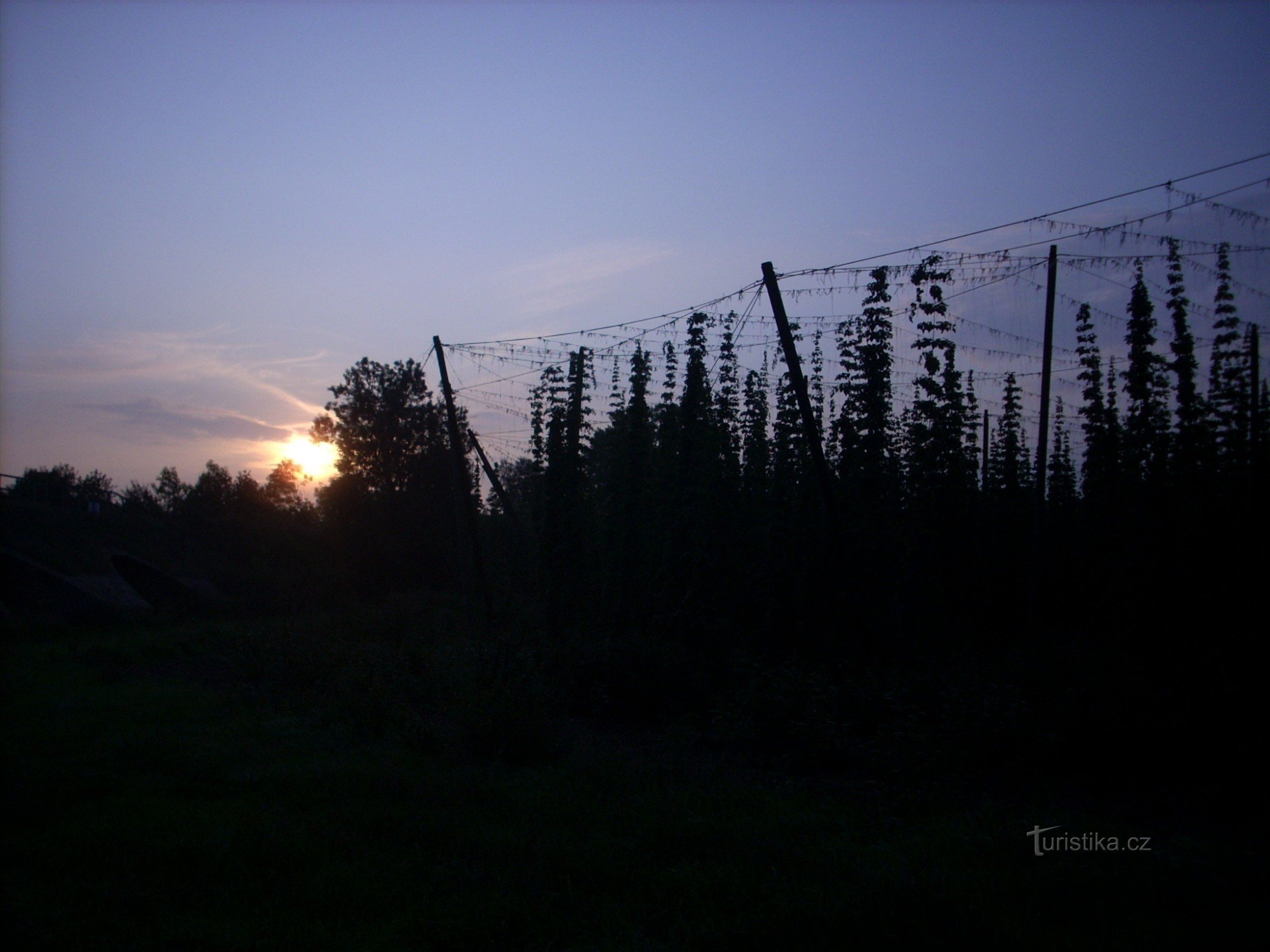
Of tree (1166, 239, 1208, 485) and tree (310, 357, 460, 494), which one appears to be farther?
tree (310, 357, 460, 494)

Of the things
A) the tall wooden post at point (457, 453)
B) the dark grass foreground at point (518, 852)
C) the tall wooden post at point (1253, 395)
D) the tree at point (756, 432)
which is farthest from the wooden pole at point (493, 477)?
the tall wooden post at point (1253, 395)

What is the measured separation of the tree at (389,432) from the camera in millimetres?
55753

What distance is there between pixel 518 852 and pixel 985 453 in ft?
103

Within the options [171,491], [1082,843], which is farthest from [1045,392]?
[171,491]

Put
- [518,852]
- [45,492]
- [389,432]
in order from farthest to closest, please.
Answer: [389,432] → [45,492] → [518,852]

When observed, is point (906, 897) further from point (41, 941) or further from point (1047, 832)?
point (41, 941)

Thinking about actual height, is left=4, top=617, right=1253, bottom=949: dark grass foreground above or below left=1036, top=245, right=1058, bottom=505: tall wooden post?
below

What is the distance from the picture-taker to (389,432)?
196ft

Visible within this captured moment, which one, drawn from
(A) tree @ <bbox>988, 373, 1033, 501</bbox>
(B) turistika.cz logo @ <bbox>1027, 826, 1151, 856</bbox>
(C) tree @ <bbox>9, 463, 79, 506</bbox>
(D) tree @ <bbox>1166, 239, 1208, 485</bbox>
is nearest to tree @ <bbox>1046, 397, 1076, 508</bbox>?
(A) tree @ <bbox>988, 373, 1033, 501</bbox>

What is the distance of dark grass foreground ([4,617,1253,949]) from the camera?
566cm

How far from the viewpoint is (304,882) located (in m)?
7.02

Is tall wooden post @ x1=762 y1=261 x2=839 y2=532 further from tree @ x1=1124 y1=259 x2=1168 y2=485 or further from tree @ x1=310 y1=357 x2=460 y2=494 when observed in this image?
tree @ x1=310 y1=357 x2=460 y2=494

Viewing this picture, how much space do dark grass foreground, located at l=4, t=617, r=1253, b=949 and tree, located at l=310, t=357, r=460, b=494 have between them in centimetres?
4301

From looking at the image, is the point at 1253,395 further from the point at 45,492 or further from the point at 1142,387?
the point at 45,492
